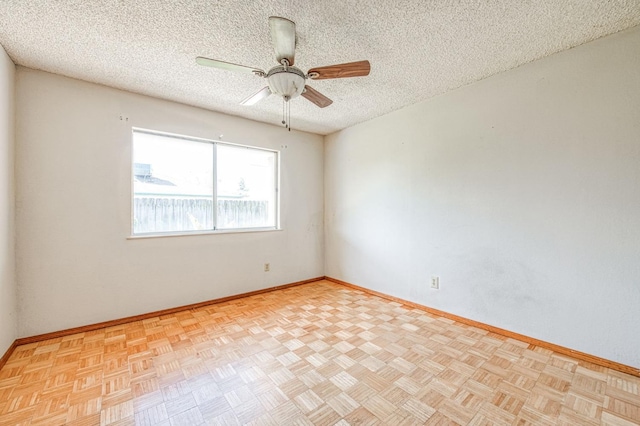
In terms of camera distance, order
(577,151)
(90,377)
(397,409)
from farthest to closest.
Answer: (577,151), (90,377), (397,409)

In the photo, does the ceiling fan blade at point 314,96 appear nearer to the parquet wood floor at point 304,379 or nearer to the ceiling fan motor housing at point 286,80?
the ceiling fan motor housing at point 286,80

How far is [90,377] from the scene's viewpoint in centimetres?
180

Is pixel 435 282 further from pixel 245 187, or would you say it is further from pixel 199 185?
pixel 199 185

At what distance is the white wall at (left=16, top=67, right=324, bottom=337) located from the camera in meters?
2.29

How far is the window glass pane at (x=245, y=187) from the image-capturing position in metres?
3.46

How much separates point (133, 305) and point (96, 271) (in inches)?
19.1

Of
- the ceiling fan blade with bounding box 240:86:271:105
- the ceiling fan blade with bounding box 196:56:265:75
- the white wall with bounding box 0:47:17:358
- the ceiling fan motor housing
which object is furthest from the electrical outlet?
the white wall with bounding box 0:47:17:358

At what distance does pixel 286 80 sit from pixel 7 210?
243 centimetres

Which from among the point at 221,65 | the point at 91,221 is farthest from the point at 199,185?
the point at 221,65

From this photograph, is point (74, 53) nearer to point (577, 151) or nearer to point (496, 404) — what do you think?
point (496, 404)

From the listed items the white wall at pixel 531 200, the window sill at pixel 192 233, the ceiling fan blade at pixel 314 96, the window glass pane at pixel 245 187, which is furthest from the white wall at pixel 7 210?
the white wall at pixel 531 200

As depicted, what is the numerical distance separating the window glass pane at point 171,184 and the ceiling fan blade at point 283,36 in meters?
1.93

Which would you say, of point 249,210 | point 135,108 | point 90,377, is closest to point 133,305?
point 90,377

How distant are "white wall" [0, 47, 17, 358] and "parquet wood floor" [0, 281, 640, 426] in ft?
0.87
